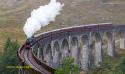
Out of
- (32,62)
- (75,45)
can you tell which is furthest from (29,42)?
(75,45)

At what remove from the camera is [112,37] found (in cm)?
8894

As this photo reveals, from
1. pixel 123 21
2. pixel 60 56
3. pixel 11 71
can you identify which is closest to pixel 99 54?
pixel 60 56

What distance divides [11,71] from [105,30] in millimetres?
35087

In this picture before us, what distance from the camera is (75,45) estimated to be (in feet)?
256

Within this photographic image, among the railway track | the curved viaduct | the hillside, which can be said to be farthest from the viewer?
the hillside

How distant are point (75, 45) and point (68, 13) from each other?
6104cm

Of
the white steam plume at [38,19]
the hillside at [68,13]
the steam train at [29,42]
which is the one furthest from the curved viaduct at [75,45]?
the hillside at [68,13]

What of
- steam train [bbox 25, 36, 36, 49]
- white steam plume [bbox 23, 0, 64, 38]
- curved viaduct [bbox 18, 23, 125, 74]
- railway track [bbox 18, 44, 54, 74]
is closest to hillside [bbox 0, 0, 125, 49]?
curved viaduct [bbox 18, 23, 125, 74]

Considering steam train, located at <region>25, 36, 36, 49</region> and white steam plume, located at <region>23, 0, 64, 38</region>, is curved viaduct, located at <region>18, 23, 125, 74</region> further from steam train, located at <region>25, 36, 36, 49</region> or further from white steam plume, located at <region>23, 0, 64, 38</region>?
white steam plume, located at <region>23, 0, 64, 38</region>

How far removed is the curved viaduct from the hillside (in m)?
31.3

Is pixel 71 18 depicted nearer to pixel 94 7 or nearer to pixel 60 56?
pixel 94 7

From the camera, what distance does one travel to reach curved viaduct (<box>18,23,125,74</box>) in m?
60.8

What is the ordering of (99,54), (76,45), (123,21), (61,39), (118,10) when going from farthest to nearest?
(118,10)
(123,21)
(99,54)
(76,45)
(61,39)

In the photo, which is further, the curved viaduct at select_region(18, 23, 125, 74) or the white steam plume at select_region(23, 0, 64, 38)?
the white steam plume at select_region(23, 0, 64, 38)
